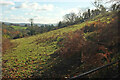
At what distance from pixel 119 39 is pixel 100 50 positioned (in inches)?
53.2

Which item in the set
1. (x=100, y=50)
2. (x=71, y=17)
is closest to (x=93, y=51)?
(x=100, y=50)

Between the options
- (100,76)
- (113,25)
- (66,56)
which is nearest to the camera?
(100,76)

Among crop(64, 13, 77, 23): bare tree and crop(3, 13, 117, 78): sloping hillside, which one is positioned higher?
crop(64, 13, 77, 23): bare tree

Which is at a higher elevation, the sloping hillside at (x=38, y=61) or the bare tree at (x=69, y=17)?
the bare tree at (x=69, y=17)

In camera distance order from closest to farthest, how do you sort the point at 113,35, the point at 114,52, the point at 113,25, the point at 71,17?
the point at 114,52 < the point at 113,35 < the point at 113,25 < the point at 71,17

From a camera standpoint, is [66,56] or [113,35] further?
[66,56]

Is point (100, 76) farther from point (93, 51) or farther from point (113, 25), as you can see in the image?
point (113, 25)

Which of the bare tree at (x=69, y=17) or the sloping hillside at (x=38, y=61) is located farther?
the bare tree at (x=69, y=17)

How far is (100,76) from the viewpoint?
5035 millimetres

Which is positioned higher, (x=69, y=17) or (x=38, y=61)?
(x=69, y=17)

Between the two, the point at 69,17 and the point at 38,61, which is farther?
the point at 69,17

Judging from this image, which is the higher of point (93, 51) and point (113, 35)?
point (113, 35)

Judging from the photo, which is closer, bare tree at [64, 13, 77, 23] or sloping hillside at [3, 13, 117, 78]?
sloping hillside at [3, 13, 117, 78]

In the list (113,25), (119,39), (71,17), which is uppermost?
(71,17)
